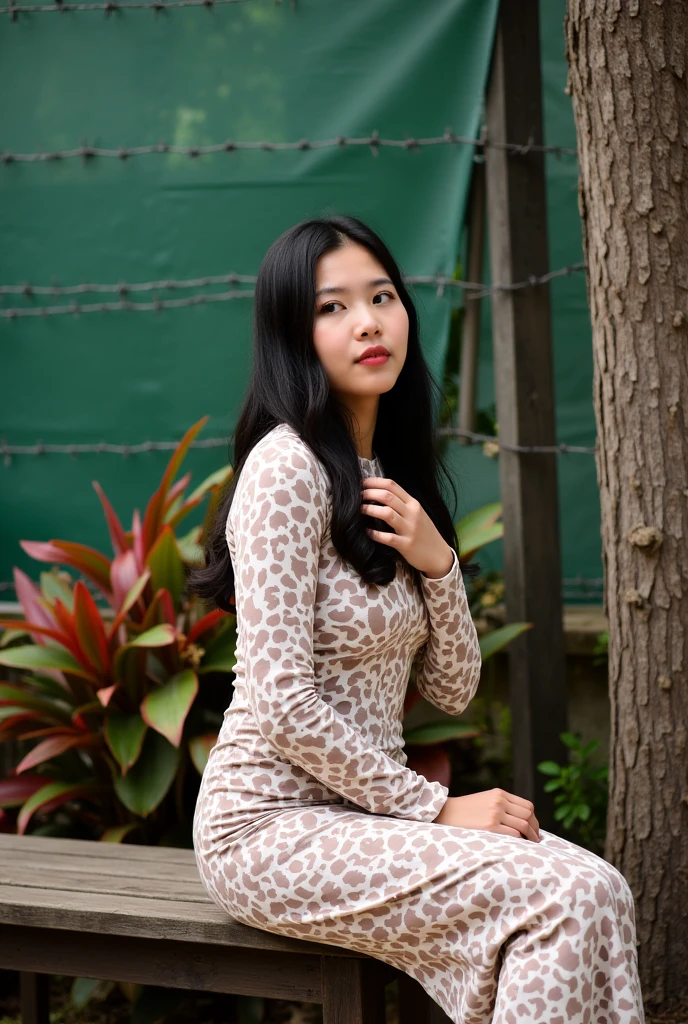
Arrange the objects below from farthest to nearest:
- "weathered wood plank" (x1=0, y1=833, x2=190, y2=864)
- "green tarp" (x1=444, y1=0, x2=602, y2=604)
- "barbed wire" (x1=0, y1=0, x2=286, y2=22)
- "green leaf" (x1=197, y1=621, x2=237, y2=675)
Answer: "green tarp" (x1=444, y1=0, x2=602, y2=604), "barbed wire" (x1=0, y1=0, x2=286, y2=22), "green leaf" (x1=197, y1=621, x2=237, y2=675), "weathered wood plank" (x1=0, y1=833, x2=190, y2=864)

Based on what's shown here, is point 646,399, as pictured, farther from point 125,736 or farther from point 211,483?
point 125,736

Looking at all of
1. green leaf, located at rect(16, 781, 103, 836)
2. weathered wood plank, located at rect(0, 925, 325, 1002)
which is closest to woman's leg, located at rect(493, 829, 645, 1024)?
weathered wood plank, located at rect(0, 925, 325, 1002)

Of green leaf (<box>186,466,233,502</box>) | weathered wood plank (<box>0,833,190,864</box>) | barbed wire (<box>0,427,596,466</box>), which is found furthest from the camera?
barbed wire (<box>0,427,596,466</box>)

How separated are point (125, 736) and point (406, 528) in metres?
1.26

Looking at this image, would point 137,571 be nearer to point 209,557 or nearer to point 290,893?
point 209,557

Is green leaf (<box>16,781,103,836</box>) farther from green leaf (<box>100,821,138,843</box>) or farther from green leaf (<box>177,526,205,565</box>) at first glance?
green leaf (<box>177,526,205,565</box>)

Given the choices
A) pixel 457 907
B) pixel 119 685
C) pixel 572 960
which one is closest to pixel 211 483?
pixel 119 685

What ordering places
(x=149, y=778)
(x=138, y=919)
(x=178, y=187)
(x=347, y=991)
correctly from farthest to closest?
(x=178, y=187), (x=149, y=778), (x=138, y=919), (x=347, y=991)

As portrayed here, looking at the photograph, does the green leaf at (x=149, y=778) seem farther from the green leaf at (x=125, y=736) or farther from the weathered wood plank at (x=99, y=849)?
the weathered wood plank at (x=99, y=849)

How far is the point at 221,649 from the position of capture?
3.00m

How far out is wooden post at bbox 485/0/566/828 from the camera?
3.03m

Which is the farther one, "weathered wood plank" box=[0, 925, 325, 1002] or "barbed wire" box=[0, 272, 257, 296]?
"barbed wire" box=[0, 272, 257, 296]

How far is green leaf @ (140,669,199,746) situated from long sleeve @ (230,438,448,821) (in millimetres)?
896

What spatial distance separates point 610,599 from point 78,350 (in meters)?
2.07
